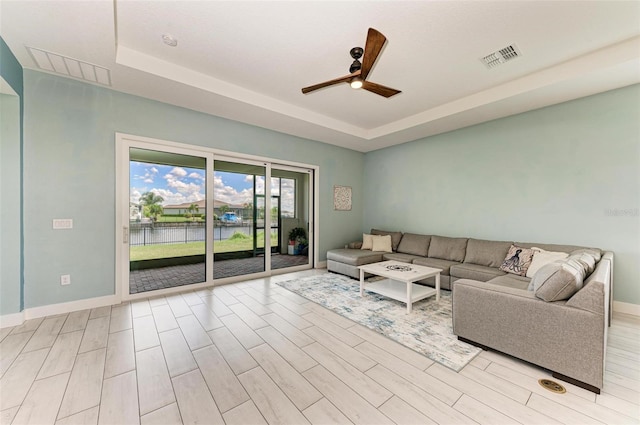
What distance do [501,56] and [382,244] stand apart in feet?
12.1

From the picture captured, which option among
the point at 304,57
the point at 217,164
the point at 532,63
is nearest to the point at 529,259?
the point at 532,63

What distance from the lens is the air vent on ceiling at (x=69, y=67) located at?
8.84 ft

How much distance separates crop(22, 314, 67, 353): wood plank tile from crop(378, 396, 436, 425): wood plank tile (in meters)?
3.20

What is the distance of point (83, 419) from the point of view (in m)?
1.57

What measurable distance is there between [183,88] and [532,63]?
451 cm

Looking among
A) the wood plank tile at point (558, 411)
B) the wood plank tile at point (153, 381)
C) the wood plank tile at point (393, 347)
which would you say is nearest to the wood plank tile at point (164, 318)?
the wood plank tile at point (153, 381)

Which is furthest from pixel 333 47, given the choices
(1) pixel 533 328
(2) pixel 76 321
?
(2) pixel 76 321

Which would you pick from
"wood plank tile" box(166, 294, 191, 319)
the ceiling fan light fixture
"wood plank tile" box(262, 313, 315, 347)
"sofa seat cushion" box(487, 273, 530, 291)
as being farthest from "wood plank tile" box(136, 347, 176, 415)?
"sofa seat cushion" box(487, 273, 530, 291)

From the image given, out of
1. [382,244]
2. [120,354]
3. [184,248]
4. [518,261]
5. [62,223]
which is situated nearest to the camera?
[120,354]

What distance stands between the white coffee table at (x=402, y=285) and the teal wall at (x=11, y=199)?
4.29m

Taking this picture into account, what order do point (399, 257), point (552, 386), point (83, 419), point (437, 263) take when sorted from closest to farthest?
1. point (83, 419)
2. point (552, 386)
3. point (437, 263)
4. point (399, 257)

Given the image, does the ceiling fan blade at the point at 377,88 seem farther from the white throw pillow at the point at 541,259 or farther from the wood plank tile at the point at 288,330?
the white throw pillow at the point at 541,259

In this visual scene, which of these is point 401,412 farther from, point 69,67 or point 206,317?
point 69,67

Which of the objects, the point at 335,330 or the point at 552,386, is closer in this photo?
the point at 552,386
